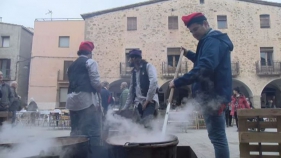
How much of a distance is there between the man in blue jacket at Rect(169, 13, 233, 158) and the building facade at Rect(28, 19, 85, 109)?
21.7 m

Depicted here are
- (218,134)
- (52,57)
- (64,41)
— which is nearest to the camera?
(218,134)

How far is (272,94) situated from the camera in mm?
19609

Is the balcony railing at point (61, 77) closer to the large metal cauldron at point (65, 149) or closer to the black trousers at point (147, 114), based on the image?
the black trousers at point (147, 114)

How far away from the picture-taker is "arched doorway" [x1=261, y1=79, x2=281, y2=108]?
1892cm

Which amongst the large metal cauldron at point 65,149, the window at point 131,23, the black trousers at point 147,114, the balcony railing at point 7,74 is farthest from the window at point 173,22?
the large metal cauldron at point 65,149

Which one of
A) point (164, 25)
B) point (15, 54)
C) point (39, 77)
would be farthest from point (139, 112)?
point (15, 54)

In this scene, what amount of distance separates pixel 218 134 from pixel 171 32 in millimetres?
16704

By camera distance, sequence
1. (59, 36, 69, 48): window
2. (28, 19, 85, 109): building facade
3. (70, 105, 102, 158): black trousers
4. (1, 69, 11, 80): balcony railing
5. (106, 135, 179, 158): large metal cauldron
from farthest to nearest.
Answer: (1, 69, 11, 80): balcony railing < (59, 36, 69, 48): window < (28, 19, 85, 109): building facade < (70, 105, 102, 158): black trousers < (106, 135, 179, 158): large metal cauldron

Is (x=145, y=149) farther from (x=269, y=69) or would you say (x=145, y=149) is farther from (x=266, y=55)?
(x=266, y=55)

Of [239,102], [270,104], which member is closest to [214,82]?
[239,102]

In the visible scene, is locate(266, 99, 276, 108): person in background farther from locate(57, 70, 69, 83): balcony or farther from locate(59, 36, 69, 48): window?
locate(59, 36, 69, 48): window

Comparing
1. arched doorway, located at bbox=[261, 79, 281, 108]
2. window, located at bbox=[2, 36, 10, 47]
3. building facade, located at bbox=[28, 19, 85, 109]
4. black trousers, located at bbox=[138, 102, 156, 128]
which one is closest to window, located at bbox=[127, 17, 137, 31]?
building facade, located at bbox=[28, 19, 85, 109]

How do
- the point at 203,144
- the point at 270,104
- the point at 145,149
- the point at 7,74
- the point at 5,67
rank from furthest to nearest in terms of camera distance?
the point at 5,67 → the point at 7,74 → the point at 270,104 → the point at 203,144 → the point at 145,149

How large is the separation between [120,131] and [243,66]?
1678cm
